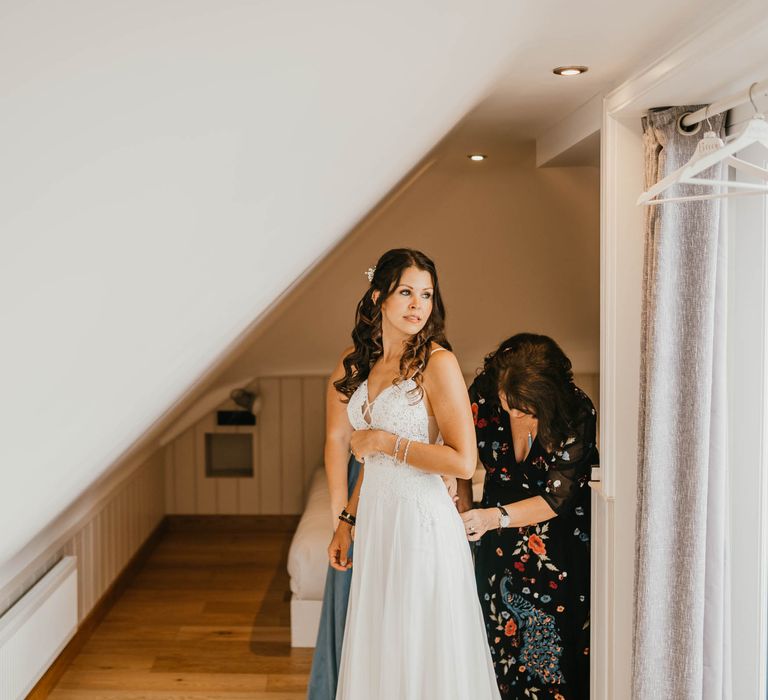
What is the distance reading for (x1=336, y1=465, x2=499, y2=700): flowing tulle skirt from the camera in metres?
2.33

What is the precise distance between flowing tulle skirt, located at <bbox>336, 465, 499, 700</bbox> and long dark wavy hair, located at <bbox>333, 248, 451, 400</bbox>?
28 centimetres

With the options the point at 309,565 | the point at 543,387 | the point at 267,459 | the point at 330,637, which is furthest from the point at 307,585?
the point at 267,459

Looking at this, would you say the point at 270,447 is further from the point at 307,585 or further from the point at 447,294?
the point at 307,585

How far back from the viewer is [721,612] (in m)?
2.17

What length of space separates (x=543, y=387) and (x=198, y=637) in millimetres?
1993

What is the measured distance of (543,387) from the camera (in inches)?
102

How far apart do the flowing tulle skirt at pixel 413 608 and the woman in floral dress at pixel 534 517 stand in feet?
0.73

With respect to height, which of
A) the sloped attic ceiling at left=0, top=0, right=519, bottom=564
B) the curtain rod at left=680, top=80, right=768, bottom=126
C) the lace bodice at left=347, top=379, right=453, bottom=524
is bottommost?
the lace bodice at left=347, top=379, right=453, bottom=524

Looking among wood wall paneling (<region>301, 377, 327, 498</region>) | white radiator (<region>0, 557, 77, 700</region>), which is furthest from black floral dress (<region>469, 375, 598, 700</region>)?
wood wall paneling (<region>301, 377, 327, 498</region>)

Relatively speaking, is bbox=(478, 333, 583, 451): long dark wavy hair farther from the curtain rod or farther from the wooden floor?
the wooden floor

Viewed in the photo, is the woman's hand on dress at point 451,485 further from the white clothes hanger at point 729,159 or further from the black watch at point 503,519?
the white clothes hanger at point 729,159

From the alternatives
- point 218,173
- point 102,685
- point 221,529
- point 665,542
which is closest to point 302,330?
point 221,529

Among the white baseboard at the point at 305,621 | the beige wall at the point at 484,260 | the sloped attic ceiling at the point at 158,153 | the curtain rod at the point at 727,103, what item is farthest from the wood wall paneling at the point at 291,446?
the sloped attic ceiling at the point at 158,153

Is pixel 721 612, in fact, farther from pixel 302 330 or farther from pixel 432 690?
pixel 302 330
